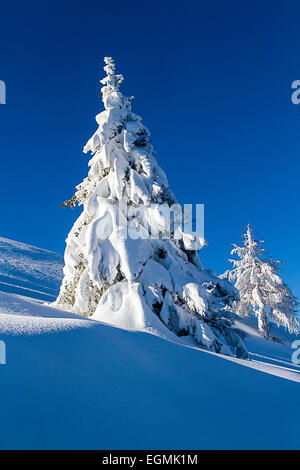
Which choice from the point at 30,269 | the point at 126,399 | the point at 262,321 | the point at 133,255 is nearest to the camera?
the point at 126,399

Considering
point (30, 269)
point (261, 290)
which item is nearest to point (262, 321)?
point (261, 290)

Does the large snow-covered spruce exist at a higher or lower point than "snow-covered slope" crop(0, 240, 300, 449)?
higher

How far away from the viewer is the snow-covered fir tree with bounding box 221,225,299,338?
1962 centimetres

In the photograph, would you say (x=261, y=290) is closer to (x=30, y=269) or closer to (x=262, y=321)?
(x=262, y=321)

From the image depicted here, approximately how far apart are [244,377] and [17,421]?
3.69m

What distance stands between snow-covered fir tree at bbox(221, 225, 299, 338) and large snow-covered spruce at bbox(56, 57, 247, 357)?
517 inches

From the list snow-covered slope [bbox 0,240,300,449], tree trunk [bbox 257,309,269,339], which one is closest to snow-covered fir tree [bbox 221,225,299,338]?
tree trunk [bbox 257,309,269,339]

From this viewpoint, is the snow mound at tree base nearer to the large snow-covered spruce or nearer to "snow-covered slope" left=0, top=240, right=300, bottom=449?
"snow-covered slope" left=0, top=240, right=300, bottom=449

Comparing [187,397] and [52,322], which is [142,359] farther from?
[52,322]

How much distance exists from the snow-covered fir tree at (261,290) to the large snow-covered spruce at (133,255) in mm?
13136

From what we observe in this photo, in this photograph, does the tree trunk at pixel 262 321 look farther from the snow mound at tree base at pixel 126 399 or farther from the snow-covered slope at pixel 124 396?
the snow mound at tree base at pixel 126 399

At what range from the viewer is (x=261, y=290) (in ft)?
67.4

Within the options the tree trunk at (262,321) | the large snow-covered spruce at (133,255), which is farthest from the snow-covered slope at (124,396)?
the tree trunk at (262,321)

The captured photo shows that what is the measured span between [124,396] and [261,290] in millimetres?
19875
